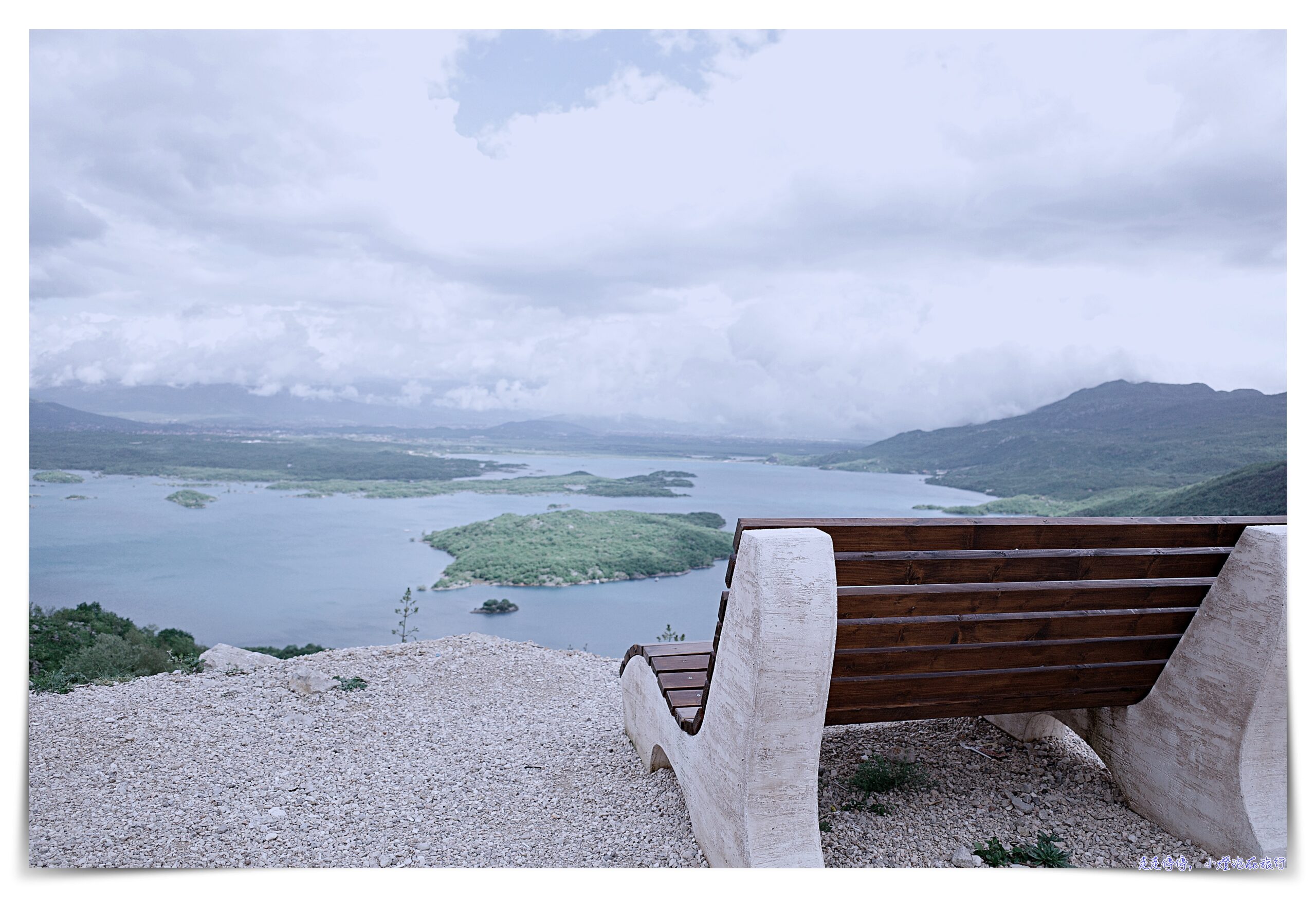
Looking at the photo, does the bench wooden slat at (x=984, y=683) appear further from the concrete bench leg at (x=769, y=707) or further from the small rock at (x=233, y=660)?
the small rock at (x=233, y=660)

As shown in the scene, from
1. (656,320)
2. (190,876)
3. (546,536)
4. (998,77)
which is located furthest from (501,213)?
(190,876)

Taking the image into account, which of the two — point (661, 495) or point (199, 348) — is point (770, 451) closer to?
point (661, 495)

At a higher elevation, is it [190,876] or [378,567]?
[190,876]

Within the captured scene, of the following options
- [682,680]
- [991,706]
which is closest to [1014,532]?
[991,706]

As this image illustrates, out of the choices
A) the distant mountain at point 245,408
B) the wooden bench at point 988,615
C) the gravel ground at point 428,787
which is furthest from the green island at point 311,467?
the wooden bench at point 988,615

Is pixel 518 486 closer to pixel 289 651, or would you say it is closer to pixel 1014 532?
pixel 289 651
